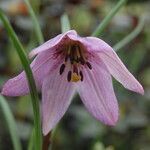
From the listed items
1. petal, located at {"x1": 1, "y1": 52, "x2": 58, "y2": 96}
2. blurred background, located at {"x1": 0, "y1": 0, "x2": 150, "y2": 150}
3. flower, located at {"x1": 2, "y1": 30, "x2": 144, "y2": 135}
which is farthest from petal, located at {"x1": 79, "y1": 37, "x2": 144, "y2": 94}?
blurred background, located at {"x1": 0, "y1": 0, "x2": 150, "y2": 150}

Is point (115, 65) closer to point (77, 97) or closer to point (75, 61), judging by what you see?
point (75, 61)

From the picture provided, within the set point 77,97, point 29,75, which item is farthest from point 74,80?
point 77,97

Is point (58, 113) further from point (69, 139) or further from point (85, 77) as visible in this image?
point (69, 139)

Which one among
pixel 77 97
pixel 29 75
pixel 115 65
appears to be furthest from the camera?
pixel 77 97

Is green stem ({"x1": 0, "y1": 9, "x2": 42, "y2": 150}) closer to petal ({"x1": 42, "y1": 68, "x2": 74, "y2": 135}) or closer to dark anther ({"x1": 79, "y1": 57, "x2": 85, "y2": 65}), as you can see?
petal ({"x1": 42, "y1": 68, "x2": 74, "y2": 135})

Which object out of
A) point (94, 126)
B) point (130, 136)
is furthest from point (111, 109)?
point (130, 136)

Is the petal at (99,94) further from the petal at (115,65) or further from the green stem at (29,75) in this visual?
the green stem at (29,75)

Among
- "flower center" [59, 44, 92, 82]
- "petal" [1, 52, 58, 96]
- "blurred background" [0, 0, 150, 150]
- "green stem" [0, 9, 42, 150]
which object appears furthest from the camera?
"blurred background" [0, 0, 150, 150]

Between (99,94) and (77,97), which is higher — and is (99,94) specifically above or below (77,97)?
above
